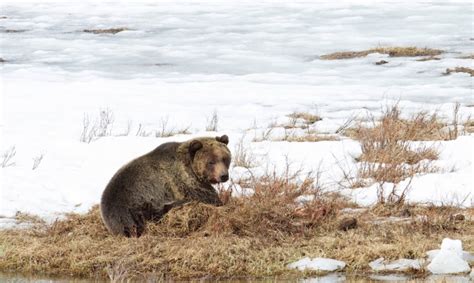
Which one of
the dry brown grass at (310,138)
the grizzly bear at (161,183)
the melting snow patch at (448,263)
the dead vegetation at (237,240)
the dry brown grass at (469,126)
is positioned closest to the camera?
the melting snow patch at (448,263)

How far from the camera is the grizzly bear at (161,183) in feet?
30.4

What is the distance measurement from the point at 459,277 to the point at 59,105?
39.6 ft

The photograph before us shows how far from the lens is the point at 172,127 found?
1638cm

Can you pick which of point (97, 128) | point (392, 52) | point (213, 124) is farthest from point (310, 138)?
point (392, 52)

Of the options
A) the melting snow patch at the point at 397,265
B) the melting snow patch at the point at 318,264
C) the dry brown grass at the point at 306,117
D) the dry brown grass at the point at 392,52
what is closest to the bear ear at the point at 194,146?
the melting snow patch at the point at 318,264

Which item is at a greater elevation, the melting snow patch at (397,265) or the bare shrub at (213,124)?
the bare shrub at (213,124)

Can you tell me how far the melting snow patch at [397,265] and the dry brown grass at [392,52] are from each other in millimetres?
17270

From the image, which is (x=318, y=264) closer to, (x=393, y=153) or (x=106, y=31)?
→ (x=393, y=153)

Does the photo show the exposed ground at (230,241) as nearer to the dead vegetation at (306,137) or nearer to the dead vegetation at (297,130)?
the dead vegetation at (306,137)

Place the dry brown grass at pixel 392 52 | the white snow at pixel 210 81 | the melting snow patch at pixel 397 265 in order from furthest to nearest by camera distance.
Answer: the dry brown grass at pixel 392 52 → the white snow at pixel 210 81 → the melting snow patch at pixel 397 265

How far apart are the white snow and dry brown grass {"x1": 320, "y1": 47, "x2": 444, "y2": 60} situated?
439 millimetres

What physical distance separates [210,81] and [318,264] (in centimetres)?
1414

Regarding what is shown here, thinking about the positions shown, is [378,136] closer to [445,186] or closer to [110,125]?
[445,186]

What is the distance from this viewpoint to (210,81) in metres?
22.2
